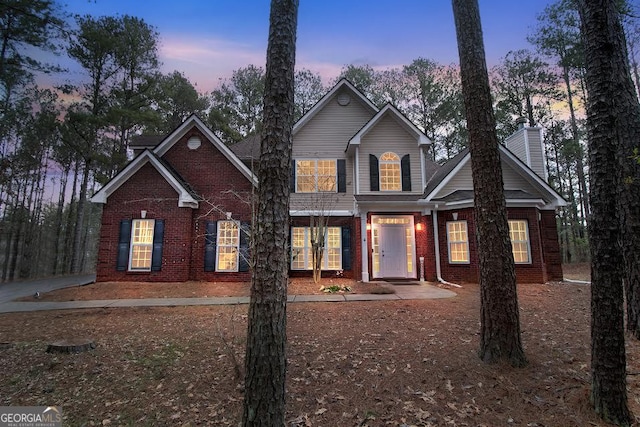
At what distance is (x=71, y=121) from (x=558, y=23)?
30.8m

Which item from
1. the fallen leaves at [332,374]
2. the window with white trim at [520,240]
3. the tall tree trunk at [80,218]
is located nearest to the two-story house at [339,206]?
the window with white trim at [520,240]

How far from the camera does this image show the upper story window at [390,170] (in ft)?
42.0

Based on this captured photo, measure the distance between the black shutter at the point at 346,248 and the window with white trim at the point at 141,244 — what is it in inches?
302

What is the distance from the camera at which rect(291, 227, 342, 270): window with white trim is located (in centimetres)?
1273

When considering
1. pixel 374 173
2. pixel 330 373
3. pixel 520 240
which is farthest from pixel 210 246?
pixel 520 240

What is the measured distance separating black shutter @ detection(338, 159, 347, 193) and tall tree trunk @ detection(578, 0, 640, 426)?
403 inches

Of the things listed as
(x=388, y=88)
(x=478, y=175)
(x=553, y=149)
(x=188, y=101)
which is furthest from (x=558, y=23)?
(x=188, y=101)

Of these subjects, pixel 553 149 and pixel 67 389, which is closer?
pixel 67 389

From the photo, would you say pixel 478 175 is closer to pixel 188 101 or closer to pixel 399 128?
pixel 399 128

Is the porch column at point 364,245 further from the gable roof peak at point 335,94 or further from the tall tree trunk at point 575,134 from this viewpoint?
the tall tree trunk at point 575,134

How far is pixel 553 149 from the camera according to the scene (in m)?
23.4

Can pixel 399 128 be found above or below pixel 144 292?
above

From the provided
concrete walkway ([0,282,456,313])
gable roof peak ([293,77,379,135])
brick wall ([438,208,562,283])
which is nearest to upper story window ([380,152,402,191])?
brick wall ([438,208,562,283])

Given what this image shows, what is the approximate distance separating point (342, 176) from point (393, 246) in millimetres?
3817
